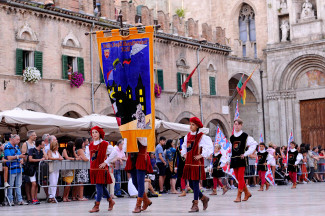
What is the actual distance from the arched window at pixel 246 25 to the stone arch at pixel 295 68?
3.68m

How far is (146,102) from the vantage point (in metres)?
11.5

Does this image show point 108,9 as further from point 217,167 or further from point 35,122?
point 217,167

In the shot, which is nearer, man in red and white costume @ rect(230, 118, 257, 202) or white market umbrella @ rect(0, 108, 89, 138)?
man in red and white costume @ rect(230, 118, 257, 202)

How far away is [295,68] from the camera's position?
125 feet

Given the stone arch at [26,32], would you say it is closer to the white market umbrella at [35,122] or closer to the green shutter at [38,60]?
the green shutter at [38,60]

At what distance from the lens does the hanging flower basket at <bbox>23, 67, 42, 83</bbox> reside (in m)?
24.5

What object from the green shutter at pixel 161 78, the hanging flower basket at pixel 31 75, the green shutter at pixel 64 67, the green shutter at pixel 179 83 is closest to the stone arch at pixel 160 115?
the green shutter at pixel 161 78

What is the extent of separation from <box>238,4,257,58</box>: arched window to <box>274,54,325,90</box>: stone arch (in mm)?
3682

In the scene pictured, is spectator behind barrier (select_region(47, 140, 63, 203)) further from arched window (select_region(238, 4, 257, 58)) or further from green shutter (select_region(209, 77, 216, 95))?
arched window (select_region(238, 4, 257, 58))

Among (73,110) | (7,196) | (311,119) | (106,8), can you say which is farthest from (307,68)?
(7,196)

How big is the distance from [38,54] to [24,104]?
2305mm

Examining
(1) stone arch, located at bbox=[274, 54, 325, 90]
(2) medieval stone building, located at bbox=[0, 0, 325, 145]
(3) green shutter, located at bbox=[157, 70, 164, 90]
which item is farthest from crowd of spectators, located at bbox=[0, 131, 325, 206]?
(1) stone arch, located at bbox=[274, 54, 325, 90]

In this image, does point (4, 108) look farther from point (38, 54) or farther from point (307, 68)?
point (307, 68)

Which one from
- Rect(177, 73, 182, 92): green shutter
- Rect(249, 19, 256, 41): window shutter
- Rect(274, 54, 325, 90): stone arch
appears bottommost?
Rect(177, 73, 182, 92): green shutter
